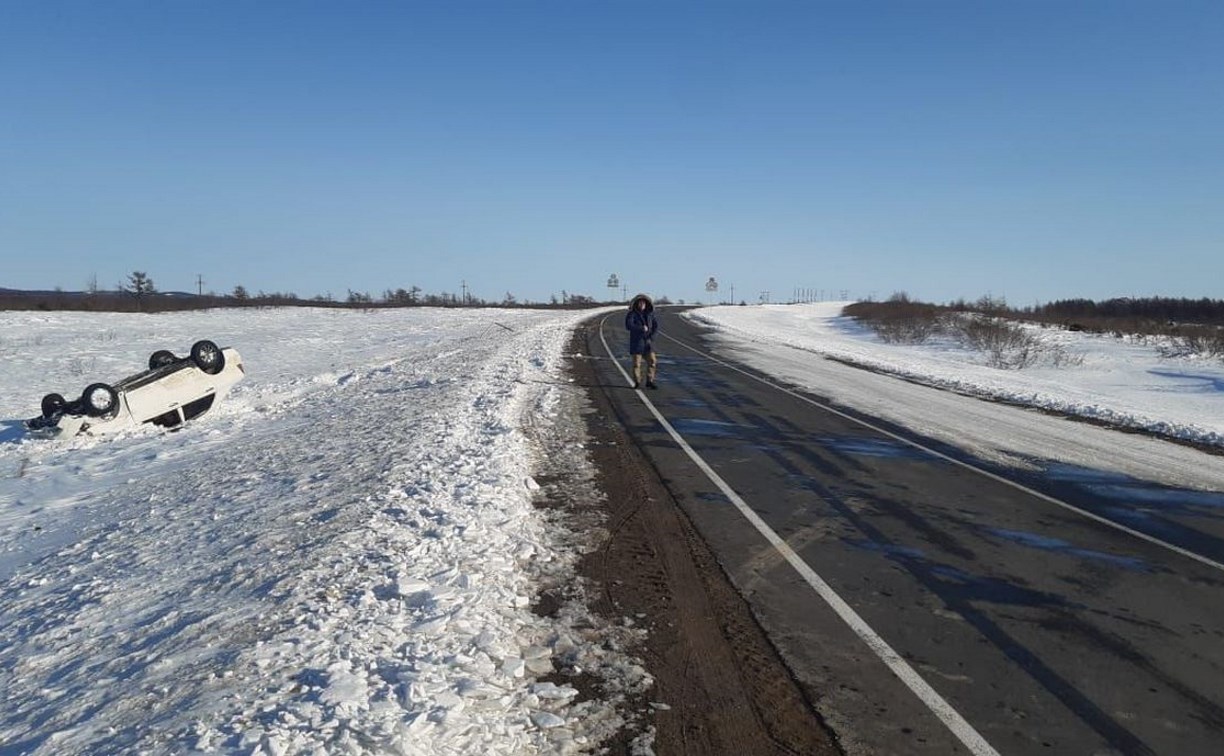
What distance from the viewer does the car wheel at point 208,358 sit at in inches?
563

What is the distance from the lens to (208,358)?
14.5 m

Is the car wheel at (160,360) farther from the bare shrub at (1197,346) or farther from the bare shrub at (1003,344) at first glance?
the bare shrub at (1197,346)

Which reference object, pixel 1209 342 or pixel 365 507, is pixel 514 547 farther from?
pixel 1209 342

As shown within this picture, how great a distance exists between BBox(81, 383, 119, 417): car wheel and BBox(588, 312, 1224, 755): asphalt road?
Result: 9.63 meters

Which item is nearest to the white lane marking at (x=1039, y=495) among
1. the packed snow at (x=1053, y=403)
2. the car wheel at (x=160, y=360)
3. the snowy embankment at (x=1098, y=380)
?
the packed snow at (x=1053, y=403)

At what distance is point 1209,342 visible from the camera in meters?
33.2

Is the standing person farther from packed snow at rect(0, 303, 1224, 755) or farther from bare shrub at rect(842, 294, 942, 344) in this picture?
bare shrub at rect(842, 294, 942, 344)

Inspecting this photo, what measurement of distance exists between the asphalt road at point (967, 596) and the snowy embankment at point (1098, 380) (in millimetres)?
7201

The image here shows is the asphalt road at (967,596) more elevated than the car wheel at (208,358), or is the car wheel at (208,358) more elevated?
the car wheel at (208,358)

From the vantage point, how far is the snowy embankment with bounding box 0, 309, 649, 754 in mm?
3398

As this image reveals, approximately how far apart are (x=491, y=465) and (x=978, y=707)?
543 centimetres

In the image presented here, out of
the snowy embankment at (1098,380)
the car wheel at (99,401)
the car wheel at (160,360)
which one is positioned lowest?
the snowy embankment at (1098,380)

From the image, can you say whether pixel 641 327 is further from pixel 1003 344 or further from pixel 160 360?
pixel 1003 344

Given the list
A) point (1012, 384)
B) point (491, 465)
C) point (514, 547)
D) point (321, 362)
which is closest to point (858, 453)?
point (491, 465)
